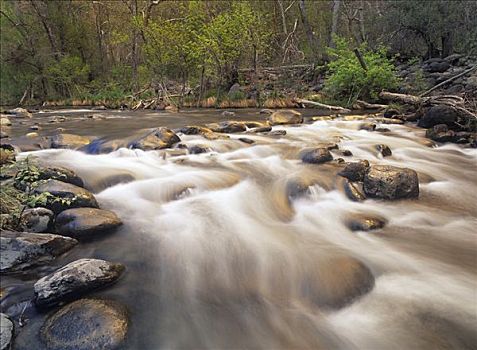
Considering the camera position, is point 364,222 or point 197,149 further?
point 197,149

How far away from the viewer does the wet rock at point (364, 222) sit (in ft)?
13.1

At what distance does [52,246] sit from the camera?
3.30 metres

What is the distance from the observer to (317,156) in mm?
6082

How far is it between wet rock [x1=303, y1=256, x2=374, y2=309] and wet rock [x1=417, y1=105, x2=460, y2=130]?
21.5ft

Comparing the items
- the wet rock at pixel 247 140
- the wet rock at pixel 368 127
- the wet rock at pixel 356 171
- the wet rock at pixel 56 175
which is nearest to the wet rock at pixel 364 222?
the wet rock at pixel 356 171

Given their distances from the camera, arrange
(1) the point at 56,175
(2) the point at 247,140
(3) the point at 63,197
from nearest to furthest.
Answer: (3) the point at 63,197 < (1) the point at 56,175 < (2) the point at 247,140

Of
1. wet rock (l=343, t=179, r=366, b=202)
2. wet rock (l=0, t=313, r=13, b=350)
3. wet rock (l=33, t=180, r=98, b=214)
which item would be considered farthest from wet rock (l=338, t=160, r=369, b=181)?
wet rock (l=0, t=313, r=13, b=350)

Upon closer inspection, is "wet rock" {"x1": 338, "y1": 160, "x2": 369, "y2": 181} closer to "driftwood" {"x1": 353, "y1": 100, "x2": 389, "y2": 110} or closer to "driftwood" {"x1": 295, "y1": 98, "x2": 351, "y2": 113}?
"driftwood" {"x1": 295, "y1": 98, "x2": 351, "y2": 113}

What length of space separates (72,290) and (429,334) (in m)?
2.55

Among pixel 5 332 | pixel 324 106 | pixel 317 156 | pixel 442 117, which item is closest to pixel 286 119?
pixel 324 106

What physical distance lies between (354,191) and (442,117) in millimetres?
5193

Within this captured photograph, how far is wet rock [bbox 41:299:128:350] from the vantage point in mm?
2227

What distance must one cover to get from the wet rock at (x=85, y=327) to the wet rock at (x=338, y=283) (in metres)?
1.52

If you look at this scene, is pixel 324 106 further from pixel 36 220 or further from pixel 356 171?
pixel 36 220
